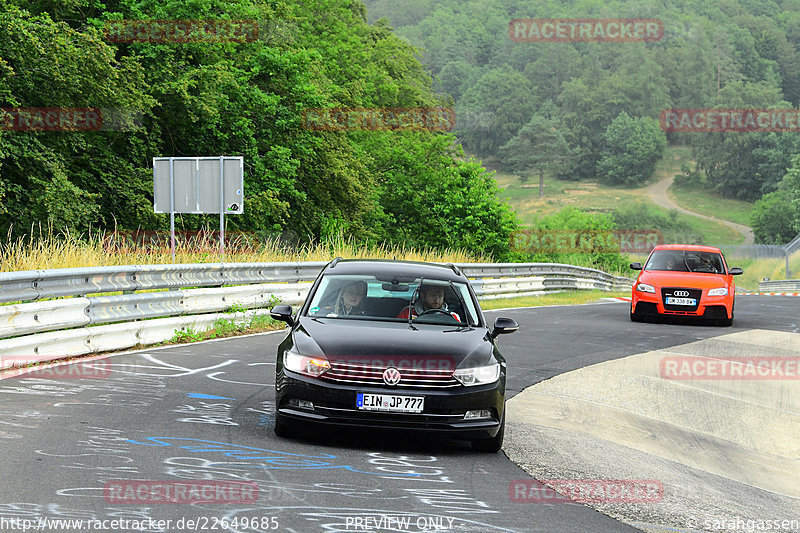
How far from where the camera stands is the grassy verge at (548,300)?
26.5 m

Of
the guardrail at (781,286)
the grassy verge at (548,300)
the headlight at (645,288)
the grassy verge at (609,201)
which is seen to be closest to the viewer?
the headlight at (645,288)

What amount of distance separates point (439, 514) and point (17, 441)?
3165 mm

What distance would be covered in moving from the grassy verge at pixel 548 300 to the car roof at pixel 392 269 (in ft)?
50.5

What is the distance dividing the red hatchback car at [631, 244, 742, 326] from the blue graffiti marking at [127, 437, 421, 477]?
1502 centimetres

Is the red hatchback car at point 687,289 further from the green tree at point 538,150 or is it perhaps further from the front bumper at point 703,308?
the green tree at point 538,150

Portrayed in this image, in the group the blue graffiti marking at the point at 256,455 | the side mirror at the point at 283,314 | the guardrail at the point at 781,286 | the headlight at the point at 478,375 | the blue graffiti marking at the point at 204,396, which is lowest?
the guardrail at the point at 781,286

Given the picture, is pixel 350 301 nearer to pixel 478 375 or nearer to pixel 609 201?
pixel 478 375

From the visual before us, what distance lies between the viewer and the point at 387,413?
709 centimetres

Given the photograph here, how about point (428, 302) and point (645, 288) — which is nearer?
point (428, 302)

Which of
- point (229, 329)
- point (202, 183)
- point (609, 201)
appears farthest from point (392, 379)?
point (609, 201)

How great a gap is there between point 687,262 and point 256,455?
653 inches

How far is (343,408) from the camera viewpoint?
7.09m

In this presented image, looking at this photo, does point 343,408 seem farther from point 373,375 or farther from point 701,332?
point 701,332

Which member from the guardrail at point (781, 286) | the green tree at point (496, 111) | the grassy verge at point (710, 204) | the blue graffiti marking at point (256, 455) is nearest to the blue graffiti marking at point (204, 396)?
the blue graffiti marking at point (256, 455)
